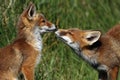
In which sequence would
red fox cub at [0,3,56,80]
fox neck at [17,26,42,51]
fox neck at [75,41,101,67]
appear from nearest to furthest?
red fox cub at [0,3,56,80]
fox neck at [17,26,42,51]
fox neck at [75,41,101,67]

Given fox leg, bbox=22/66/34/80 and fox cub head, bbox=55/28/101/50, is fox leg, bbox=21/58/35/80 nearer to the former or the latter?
fox leg, bbox=22/66/34/80

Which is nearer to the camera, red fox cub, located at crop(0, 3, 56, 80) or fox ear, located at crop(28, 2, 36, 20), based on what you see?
red fox cub, located at crop(0, 3, 56, 80)

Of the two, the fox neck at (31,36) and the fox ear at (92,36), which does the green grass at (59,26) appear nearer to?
the fox neck at (31,36)

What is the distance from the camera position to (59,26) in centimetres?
1462

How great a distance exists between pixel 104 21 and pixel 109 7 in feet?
2.86

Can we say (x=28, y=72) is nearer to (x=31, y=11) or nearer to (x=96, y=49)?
(x=31, y=11)

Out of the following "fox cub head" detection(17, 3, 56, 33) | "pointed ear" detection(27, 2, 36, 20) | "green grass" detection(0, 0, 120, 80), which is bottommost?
"green grass" detection(0, 0, 120, 80)

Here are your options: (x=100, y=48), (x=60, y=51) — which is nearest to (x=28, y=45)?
(x=100, y=48)

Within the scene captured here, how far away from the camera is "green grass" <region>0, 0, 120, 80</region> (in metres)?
13.0

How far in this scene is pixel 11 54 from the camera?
442 inches

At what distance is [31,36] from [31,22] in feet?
0.93

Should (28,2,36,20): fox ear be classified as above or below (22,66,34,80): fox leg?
above

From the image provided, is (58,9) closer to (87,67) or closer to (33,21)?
(87,67)

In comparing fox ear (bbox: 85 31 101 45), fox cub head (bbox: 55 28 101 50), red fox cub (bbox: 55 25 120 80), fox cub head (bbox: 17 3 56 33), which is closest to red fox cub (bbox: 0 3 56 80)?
fox cub head (bbox: 17 3 56 33)
